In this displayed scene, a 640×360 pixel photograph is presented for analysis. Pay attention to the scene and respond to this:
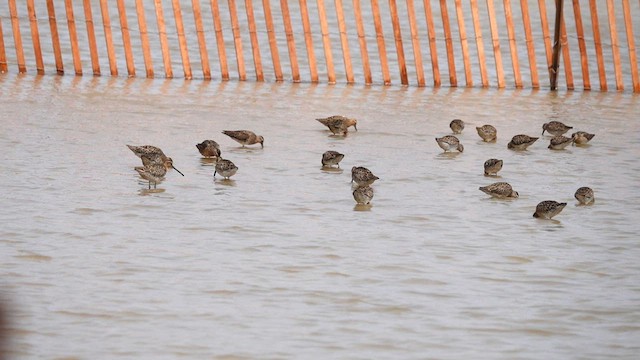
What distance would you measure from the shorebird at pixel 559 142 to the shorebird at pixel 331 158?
2.57 metres

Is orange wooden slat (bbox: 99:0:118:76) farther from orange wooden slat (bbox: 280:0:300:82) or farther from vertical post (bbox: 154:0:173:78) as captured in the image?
orange wooden slat (bbox: 280:0:300:82)

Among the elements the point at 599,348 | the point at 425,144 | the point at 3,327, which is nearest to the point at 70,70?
the point at 425,144

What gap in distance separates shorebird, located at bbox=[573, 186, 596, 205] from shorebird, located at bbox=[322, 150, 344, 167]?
2308 mm

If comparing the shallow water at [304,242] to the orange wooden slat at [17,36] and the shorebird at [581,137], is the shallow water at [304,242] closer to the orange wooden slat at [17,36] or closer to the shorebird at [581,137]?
the shorebird at [581,137]

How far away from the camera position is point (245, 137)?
12078 millimetres

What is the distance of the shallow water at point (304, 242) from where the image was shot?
6609mm

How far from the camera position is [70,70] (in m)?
17.5

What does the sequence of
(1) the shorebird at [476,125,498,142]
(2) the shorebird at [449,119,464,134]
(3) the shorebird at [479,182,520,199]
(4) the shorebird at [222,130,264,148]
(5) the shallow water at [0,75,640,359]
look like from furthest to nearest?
(2) the shorebird at [449,119,464,134]
(1) the shorebird at [476,125,498,142]
(4) the shorebird at [222,130,264,148]
(3) the shorebird at [479,182,520,199]
(5) the shallow water at [0,75,640,359]

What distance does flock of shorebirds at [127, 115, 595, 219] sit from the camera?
9.86 metres

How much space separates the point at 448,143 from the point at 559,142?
4.13 feet

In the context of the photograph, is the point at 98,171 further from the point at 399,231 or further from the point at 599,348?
the point at 599,348

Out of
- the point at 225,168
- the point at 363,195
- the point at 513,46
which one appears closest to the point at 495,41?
the point at 513,46

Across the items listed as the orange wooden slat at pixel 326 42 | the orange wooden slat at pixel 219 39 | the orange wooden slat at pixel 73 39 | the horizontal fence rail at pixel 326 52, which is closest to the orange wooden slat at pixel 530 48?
the horizontal fence rail at pixel 326 52

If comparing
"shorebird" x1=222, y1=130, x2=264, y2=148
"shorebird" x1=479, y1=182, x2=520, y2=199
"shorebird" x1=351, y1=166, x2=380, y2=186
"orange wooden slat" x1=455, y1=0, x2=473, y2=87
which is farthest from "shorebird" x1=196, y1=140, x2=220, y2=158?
"orange wooden slat" x1=455, y1=0, x2=473, y2=87
